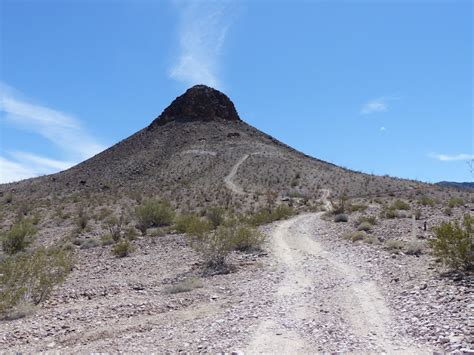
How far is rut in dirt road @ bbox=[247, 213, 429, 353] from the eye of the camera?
285 inches

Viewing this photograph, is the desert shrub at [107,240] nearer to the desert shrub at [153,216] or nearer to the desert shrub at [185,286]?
the desert shrub at [153,216]

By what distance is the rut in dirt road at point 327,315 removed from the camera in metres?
7.25

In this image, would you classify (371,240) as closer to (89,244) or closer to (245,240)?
(245,240)

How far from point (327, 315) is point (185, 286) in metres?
4.55

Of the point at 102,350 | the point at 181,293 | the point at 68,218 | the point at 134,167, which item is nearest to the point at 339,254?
the point at 181,293

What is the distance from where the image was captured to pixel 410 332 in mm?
7598

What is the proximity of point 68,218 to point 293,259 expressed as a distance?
83.7 feet

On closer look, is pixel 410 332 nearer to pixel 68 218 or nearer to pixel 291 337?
pixel 291 337

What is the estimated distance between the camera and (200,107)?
96.6m

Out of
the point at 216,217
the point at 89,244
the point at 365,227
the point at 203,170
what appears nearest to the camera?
the point at 365,227

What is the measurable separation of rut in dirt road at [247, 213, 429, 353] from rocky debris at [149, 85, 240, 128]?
83.0m

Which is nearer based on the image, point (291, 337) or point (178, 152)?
point (291, 337)

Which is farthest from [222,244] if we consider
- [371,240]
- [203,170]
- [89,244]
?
[203,170]

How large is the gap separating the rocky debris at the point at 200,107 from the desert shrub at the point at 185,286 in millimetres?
83882
